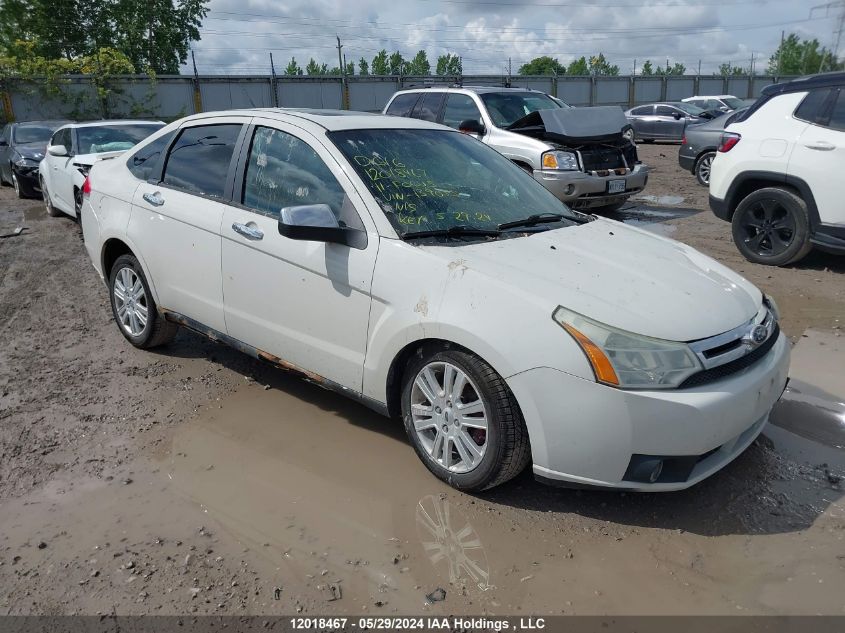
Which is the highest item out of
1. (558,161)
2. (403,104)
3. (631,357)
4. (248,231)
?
(403,104)

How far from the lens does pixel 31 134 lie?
538 inches

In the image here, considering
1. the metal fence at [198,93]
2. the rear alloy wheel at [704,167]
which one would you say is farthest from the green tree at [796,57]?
the rear alloy wheel at [704,167]

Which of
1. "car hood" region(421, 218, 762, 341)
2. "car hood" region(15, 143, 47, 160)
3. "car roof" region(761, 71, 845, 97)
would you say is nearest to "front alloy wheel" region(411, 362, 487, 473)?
"car hood" region(421, 218, 762, 341)

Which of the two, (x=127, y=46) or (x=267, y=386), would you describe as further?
(x=127, y=46)

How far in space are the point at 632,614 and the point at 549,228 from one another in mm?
2007

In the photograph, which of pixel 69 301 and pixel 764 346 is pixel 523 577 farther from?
pixel 69 301

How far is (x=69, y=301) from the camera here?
21.3ft

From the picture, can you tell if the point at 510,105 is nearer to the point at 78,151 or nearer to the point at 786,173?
the point at 786,173

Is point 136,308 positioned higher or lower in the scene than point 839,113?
lower

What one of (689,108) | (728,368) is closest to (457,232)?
(728,368)

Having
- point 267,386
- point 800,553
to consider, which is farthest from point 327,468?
point 800,553

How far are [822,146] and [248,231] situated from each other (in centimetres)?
550

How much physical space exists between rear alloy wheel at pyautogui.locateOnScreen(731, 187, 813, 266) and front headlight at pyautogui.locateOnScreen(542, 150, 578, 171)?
94.9 inches

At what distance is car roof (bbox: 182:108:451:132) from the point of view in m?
3.95
